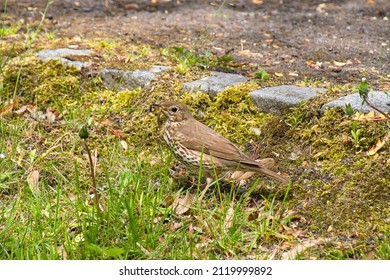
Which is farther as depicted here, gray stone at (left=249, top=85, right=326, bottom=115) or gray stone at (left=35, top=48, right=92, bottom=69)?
gray stone at (left=35, top=48, right=92, bottom=69)

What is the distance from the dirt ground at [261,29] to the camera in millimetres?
6648

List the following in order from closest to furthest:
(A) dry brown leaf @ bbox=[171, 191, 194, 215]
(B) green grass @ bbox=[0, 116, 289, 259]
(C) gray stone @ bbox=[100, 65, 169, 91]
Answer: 1. (B) green grass @ bbox=[0, 116, 289, 259]
2. (A) dry brown leaf @ bbox=[171, 191, 194, 215]
3. (C) gray stone @ bbox=[100, 65, 169, 91]

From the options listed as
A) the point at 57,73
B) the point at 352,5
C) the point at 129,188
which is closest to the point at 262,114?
the point at 129,188

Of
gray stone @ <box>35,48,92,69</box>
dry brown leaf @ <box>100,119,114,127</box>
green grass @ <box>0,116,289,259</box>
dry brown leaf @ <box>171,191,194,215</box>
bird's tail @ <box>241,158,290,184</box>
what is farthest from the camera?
gray stone @ <box>35,48,92,69</box>

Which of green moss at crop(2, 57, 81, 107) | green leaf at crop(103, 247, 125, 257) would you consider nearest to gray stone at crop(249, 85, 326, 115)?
green moss at crop(2, 57, 81, 107)

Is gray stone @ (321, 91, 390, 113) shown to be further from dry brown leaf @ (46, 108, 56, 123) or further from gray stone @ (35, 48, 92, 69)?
gray stone @ (35, 48, 92, 69)

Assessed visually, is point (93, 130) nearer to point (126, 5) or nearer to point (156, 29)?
point (156, 29)

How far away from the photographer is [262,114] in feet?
18.8

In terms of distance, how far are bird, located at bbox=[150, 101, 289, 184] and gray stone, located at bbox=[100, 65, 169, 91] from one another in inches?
33.3

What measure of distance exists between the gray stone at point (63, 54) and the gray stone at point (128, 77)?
30 cm

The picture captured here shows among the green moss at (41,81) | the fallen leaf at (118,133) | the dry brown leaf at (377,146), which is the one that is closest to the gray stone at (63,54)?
the green moss at (41,81)

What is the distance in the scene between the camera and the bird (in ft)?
16.4

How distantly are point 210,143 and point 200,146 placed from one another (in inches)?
3.3

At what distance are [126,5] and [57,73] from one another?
2.91 metres
